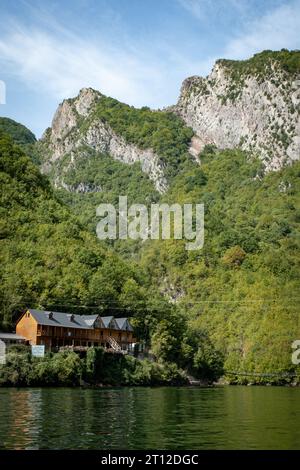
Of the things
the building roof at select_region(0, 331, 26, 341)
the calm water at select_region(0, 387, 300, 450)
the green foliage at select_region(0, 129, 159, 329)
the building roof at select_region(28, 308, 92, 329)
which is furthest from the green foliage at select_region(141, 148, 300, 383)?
the calm water at select_region(0, 387, 300, 450)

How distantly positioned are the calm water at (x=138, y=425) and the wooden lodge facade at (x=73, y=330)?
34764mm

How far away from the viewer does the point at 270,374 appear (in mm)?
121375

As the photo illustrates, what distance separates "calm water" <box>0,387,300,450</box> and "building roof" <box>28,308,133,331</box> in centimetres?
3570

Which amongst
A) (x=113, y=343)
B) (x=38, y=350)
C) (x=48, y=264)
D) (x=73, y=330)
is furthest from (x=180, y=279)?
(x=38, y=350)

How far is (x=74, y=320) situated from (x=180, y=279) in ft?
256

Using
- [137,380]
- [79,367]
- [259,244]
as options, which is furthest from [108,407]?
[259,244]

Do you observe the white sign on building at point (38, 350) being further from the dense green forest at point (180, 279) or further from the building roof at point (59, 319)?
the dense green forest at point (180, 279)

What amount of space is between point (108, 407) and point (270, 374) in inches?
3203

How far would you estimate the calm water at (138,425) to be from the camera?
2878 cm

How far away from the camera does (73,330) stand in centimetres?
9156

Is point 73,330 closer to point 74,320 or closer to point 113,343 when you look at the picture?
point 74,320

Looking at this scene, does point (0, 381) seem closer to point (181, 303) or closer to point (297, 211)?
point (181, 303)

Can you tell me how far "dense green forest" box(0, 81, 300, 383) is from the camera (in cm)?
10394

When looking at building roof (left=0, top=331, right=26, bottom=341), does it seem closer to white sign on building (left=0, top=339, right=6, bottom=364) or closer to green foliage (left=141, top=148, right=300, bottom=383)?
white sign on building (left=0, top=339, right=6, bottom=364)
